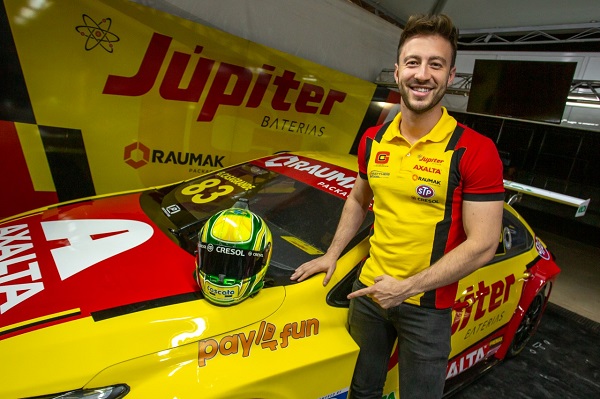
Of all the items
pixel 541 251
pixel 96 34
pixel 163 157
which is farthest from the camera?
pixel 163 157

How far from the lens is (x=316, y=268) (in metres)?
1.43

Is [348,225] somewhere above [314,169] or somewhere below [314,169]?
below

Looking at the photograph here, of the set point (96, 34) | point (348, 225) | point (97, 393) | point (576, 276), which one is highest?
point (96, 34)

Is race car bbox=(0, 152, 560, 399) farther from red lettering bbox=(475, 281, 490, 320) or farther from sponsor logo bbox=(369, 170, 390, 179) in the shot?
sponsor logo bbox=(369, 170, 390, 179)

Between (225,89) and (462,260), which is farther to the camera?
(225,89)

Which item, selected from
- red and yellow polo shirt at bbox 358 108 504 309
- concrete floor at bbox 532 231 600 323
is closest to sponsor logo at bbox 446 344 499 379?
red and yellow polo shirt at bbox 358 108 504 309

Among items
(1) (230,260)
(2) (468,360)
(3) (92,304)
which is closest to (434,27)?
(1) (230,260)

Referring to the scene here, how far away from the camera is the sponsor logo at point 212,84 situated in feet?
11.1

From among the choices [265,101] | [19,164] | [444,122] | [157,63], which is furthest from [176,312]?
[265,101]

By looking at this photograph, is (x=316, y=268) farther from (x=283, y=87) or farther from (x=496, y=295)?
(x=283, y=87)

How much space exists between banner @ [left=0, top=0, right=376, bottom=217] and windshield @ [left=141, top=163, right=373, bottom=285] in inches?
59.5

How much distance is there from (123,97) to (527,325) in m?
3.62

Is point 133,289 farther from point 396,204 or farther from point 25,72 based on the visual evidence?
point 25,72

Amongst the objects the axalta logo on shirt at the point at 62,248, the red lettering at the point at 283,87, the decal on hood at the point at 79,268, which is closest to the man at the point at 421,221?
the decal on hood at the point at 79,268
